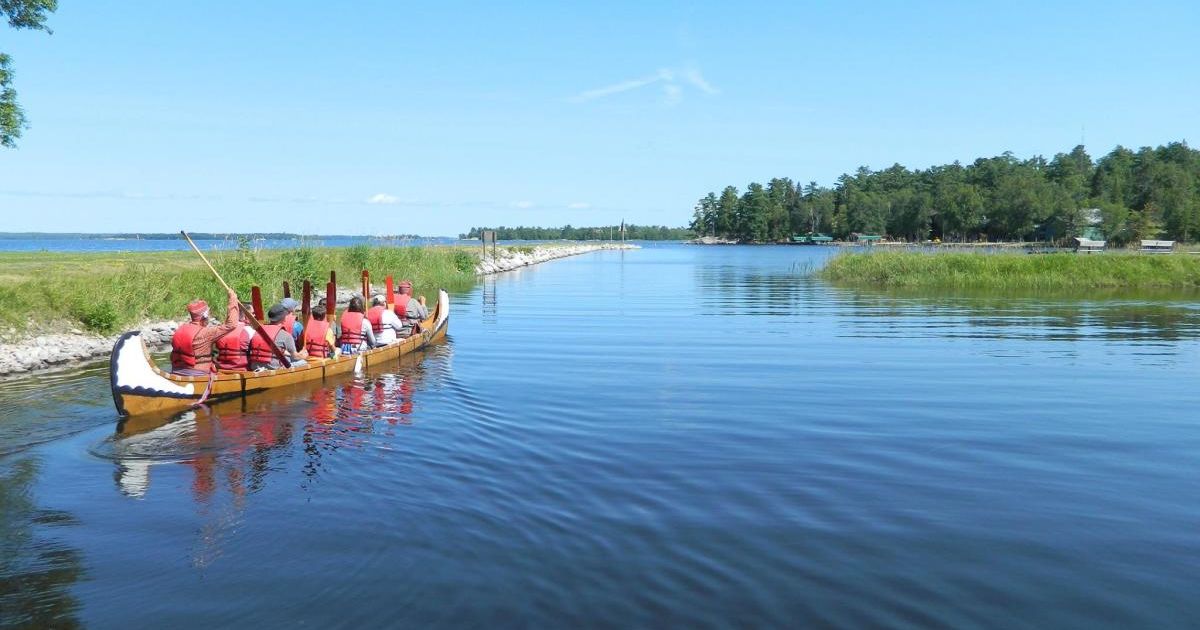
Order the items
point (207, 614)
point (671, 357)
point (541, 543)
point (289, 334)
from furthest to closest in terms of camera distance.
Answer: point (671, 357) → point (289, 334) → point (541, 543) → point (207, 614)

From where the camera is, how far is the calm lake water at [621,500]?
24.5 ft

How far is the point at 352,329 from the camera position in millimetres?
20312

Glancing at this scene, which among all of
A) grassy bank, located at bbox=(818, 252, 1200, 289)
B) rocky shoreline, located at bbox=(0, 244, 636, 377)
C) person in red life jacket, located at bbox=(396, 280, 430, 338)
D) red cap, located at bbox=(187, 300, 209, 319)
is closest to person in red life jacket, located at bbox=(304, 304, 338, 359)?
red cap, located at bbox=(187, 300, 209, 319)

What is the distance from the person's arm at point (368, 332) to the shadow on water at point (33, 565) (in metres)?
10.2

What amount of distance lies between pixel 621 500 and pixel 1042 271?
47.0 metres

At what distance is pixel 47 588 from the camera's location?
7.66 m

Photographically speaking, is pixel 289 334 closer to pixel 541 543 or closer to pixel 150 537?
pixel 150 537

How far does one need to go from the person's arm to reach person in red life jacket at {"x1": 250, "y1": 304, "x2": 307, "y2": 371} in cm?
261

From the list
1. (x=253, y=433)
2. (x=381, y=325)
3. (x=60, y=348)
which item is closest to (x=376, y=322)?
(x=381, y=325)

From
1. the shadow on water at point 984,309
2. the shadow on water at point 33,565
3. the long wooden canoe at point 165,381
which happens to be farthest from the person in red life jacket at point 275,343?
the shadow on water at point 984,309

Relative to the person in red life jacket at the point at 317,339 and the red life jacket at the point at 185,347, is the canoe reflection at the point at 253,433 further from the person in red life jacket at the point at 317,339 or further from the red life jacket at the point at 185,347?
the red life jacket at the point at 185,347

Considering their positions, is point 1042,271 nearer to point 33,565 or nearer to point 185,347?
point 185,347

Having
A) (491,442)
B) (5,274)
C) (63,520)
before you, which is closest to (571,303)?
(5,274)

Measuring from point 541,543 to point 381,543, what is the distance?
1.68 metres
